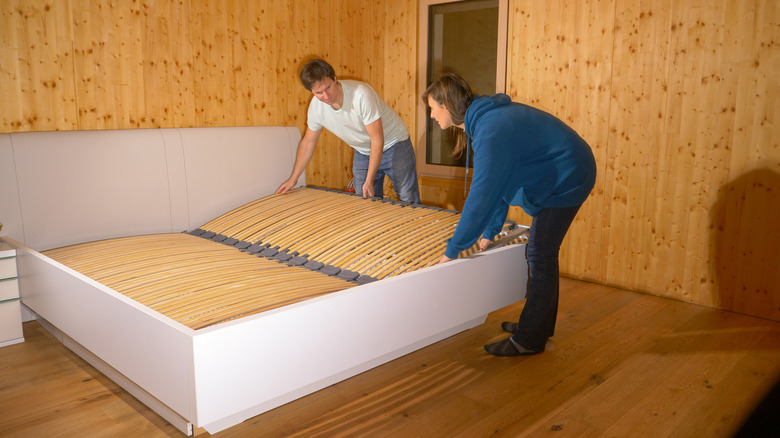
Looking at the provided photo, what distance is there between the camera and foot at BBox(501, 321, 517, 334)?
273 cm

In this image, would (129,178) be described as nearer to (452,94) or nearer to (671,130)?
(452,94)

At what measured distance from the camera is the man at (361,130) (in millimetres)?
3135

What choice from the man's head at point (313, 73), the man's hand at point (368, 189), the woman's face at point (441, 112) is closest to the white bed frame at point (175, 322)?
the woman's face at point (441, 112)

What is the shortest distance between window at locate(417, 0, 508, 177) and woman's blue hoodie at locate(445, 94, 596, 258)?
75.7 inches

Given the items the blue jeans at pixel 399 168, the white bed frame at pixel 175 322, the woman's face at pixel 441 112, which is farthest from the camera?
the blue jeans at pixel 399 168

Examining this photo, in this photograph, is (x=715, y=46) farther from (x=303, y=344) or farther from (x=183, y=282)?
(x=183, y=282)

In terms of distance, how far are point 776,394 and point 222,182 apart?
3383mm

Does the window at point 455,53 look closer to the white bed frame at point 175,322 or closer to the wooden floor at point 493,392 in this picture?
the white bed frame at point 175,322

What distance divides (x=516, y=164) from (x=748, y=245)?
1.78m

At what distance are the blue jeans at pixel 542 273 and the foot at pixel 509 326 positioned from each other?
0.75 feet

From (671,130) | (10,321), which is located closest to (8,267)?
(10,321)

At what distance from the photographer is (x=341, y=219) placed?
120 inches

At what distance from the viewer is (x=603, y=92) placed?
11.7 feet

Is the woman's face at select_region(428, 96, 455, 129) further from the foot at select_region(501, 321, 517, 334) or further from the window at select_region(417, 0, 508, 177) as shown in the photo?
the window at select_region(417, 0, 508, 177)
